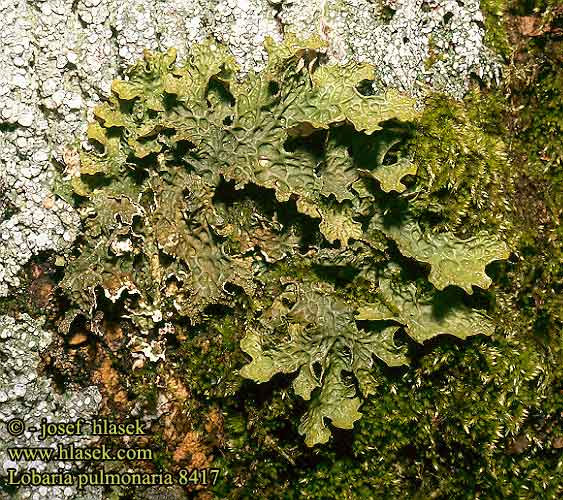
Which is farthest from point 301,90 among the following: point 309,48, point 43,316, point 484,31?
point 43,316

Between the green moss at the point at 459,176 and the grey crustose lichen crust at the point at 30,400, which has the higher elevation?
the green moss at the point at 459,176

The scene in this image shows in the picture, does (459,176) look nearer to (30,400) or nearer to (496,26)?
(496,26)

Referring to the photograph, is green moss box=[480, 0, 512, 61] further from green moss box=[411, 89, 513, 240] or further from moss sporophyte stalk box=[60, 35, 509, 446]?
moss sporophyte stalk box=[60, 35, 509, 446]

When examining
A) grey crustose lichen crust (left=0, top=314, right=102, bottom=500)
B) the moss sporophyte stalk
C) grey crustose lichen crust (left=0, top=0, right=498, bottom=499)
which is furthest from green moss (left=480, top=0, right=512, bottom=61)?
grey crustose lichen crust (left=0, top=314, right=102, bottom=500)

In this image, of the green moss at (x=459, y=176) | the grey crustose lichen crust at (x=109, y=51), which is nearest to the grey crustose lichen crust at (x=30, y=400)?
the grey crustose lichen crust at (x=109, y=51)

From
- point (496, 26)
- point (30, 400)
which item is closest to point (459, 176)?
point (496, 26)

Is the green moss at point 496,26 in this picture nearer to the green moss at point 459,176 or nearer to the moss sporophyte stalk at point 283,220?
the green moss at point 459,176
